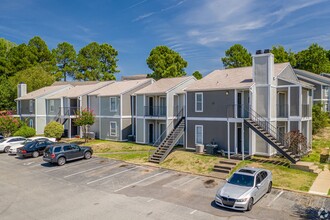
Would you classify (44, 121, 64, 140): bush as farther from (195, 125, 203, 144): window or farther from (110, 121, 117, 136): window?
(195, 125, 203, 144): window

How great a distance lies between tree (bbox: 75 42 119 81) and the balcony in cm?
4057

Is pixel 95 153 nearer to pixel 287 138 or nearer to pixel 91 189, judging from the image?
pixel 91 189

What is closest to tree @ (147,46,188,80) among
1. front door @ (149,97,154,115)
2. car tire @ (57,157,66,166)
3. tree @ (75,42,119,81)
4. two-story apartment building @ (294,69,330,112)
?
tree @ (75,42,119,81)

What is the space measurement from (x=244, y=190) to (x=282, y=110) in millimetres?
13785

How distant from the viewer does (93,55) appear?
2810 inches

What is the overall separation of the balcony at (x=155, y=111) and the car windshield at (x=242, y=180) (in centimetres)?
1660

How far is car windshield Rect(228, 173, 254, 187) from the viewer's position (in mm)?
14714

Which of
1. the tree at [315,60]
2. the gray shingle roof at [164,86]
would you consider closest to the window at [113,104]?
the gray shingle roof at [164,86]

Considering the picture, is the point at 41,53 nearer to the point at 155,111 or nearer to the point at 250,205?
the point at 155,111

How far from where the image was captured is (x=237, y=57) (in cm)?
5825

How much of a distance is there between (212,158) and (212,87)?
22.2 feet

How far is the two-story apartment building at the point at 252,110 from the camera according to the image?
23.7 metres

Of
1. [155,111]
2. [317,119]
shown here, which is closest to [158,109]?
[155,111]

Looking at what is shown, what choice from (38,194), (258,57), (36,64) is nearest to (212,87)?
(258,57)
